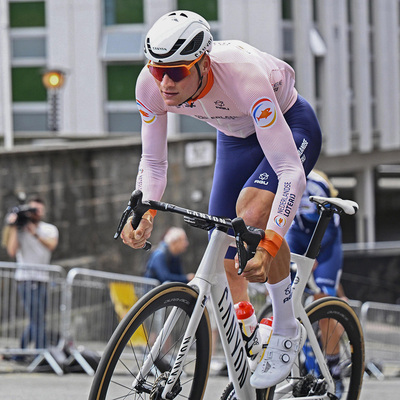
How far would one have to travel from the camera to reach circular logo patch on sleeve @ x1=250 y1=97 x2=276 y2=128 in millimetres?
4094

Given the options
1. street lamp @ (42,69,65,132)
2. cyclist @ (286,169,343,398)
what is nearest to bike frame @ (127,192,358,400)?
cyclist @ (286,169,343,398)

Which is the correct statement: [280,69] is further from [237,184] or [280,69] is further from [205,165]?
[205,165]

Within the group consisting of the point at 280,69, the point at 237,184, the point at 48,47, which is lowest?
the point at 237,184

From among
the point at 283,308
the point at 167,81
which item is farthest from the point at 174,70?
the point at 283,308

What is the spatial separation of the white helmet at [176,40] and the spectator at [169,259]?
7.54 meters

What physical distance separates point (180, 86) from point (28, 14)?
2265cm

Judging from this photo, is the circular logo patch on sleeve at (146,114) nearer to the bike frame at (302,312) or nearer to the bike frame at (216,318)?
the bike frame at (216,318)

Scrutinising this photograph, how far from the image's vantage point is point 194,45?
3.97 metres

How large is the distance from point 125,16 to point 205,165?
24.6 ft

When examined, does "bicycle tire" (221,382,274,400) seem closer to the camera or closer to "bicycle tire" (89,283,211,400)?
"bicycle tire" (89,283,211,400)

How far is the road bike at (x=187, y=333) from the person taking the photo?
3.78 meters

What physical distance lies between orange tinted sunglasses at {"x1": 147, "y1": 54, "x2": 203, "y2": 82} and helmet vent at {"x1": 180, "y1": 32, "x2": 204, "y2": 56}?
48 mm

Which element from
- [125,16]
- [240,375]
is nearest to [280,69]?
[240,375]

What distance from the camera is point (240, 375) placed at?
169 inches
